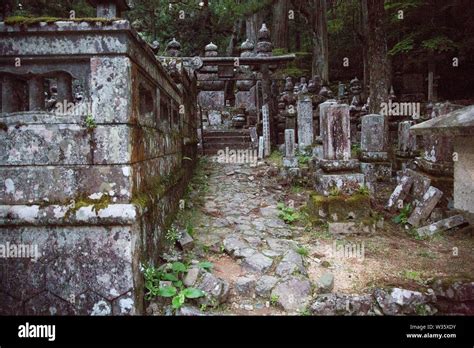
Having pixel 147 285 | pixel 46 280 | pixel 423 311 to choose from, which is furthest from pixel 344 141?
pixel 46 280

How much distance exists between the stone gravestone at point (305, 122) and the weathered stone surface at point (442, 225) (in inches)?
203

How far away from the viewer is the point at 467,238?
16.3ft

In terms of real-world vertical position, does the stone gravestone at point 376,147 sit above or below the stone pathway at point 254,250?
Answer: above


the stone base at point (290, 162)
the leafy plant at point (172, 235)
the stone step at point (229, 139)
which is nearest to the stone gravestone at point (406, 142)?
the stone base at point (290, 162)

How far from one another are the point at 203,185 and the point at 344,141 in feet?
11.7

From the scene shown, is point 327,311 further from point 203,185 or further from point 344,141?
point 203,185

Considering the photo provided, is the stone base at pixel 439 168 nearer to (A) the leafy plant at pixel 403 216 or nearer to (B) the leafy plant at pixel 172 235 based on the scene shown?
(A) the leafy plant at pixel 403 216

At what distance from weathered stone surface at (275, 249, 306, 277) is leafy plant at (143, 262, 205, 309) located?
114 cm

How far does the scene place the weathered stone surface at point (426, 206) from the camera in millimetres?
5621

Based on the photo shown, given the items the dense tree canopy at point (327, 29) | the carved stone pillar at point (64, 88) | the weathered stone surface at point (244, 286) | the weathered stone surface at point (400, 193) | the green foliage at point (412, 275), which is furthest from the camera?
the dense tree canopy at point (327, 29)

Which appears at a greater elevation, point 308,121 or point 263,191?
point 308,121

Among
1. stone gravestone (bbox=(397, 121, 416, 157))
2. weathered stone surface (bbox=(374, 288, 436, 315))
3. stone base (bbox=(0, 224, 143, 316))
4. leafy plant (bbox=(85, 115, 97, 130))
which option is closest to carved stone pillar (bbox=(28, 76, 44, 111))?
leafy plant (bbox=(85, 115, 97, 130))

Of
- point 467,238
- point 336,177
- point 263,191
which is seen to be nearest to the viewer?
point 467,238
